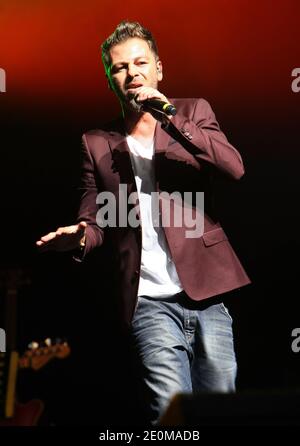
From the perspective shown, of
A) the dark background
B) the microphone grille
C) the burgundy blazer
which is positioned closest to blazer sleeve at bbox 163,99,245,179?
the burgundy blazer

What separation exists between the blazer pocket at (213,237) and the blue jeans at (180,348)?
0.60 feet

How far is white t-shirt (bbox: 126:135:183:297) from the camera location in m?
1.98

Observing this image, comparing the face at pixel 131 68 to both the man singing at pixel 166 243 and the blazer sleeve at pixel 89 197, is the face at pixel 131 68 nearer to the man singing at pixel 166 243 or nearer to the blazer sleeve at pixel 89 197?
the man singing at pixel 166 243

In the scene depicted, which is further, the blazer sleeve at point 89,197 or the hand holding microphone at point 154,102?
the blazer sleeve at point 89,197

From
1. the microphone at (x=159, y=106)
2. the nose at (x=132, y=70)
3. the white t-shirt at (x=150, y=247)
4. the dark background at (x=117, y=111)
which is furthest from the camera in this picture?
the dark background at (x=117, y=111)

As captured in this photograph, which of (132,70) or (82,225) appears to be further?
(132,70)

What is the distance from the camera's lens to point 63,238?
192 centimetres

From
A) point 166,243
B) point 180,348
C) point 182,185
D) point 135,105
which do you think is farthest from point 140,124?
point 180,348

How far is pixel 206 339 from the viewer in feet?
6.51

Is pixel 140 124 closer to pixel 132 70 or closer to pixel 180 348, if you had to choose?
pixel 132 70

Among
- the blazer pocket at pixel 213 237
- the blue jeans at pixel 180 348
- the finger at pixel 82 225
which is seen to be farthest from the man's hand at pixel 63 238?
the blazer pocket at pixel 213 237

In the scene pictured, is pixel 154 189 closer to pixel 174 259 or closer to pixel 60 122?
pixel 174 259

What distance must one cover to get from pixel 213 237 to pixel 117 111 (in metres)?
1.19

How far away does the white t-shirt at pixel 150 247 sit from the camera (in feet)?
6.51
